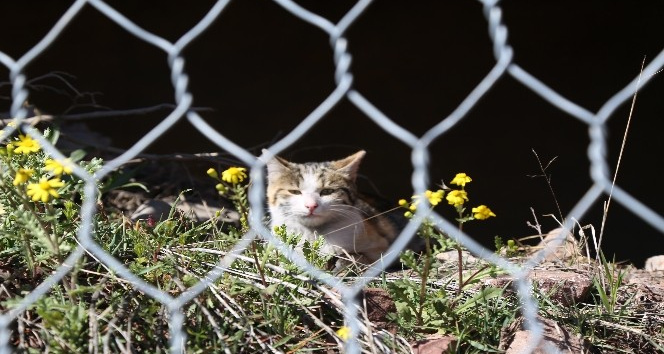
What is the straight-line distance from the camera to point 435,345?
1417 mm

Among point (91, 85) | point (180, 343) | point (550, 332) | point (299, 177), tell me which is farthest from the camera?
point (91, 85)

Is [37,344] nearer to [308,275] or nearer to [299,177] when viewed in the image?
[308,275]

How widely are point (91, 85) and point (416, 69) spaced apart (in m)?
1.84

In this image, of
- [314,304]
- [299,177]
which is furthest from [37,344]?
[299,177]

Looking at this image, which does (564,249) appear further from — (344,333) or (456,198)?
(344,333)

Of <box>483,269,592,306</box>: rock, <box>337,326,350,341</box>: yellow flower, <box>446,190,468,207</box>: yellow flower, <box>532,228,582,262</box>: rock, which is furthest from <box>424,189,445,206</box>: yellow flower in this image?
<box>532,228,582,262</box>: rock

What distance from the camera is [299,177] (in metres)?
2.63

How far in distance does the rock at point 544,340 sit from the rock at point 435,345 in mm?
94

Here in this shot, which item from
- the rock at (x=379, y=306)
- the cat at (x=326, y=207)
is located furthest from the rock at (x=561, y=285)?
the cat at (x=326, y=207)

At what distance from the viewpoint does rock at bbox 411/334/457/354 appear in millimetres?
1404

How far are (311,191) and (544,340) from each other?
1225 mm

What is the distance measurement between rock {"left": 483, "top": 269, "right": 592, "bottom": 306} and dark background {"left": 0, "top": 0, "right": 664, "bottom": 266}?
281cm

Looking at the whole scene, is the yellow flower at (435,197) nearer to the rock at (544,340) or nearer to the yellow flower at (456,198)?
the yellow flower at (456,198)

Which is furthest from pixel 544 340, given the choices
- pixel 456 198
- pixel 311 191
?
pixel 311 191
